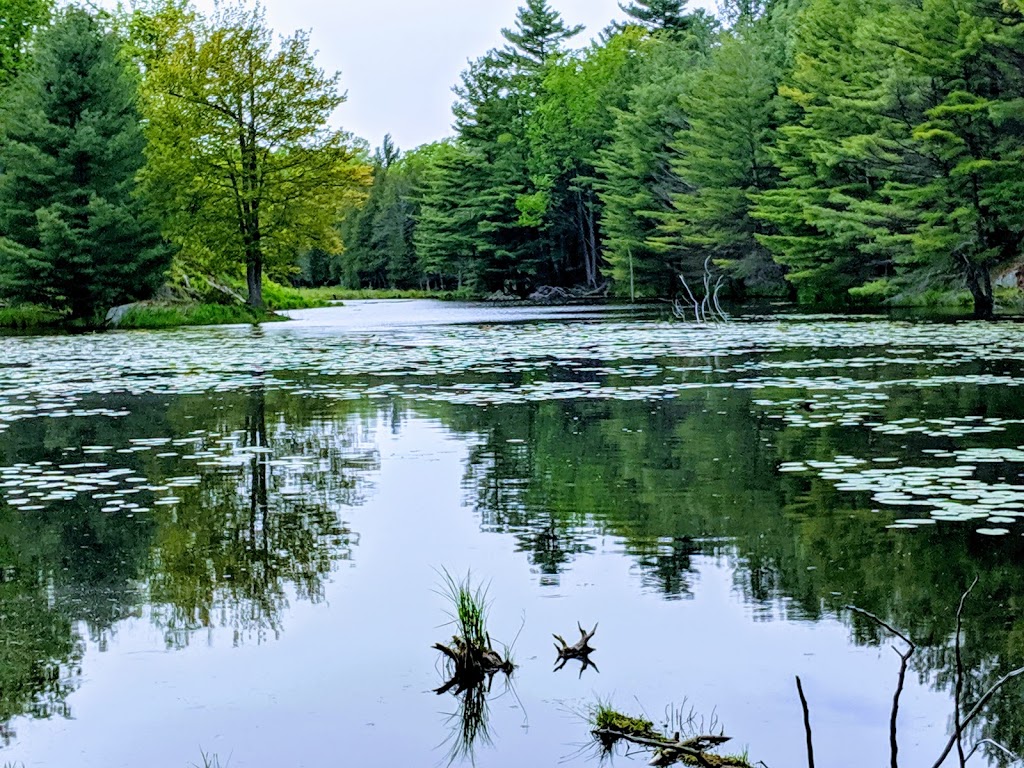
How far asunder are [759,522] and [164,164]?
32.8 metres

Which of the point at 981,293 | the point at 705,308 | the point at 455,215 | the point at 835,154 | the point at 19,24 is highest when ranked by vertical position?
the point at 19,24

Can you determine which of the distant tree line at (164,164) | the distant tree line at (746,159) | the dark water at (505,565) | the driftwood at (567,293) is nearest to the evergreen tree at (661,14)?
the distant tree line at (746,159)

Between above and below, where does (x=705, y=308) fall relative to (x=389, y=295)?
below

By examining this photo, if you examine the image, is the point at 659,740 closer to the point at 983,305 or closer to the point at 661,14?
the point at 983,305

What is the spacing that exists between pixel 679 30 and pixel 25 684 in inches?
3065

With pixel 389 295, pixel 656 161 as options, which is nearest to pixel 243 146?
pixel 656 161

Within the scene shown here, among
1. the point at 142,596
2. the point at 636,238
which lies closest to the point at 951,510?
the point at 142,596

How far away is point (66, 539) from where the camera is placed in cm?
700

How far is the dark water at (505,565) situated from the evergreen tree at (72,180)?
1982 cm

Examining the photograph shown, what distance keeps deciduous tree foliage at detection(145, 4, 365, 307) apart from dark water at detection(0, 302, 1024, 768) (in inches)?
949

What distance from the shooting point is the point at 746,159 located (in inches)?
1933

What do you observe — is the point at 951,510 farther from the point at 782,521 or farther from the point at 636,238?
the point at 636,238

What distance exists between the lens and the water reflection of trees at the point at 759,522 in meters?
5.00

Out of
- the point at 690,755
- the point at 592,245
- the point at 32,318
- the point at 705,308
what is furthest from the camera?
the point at 592,245
